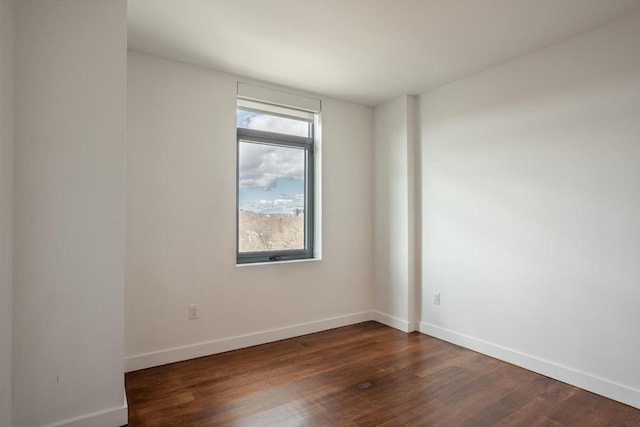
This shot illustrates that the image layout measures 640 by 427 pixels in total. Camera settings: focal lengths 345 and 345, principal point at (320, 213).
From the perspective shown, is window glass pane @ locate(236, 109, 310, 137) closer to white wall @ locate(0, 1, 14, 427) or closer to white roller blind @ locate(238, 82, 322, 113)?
white roller blind @ locate(238, 82, 322, 113)

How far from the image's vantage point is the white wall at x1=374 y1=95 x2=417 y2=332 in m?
3.74

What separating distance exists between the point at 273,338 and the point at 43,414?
1883 mm

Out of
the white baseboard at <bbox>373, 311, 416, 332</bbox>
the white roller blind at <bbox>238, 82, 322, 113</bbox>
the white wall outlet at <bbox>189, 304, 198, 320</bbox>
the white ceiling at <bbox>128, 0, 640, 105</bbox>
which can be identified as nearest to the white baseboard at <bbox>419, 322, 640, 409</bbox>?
Result: the white baseboard at <bbox>373, 311, 416, 332</bbox>

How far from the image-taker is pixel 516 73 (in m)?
2.88

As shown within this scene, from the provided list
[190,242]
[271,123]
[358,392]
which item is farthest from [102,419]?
[271,123]

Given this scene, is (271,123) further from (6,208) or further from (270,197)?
(6,208)

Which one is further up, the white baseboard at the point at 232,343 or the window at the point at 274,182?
the window at the point at 274,182

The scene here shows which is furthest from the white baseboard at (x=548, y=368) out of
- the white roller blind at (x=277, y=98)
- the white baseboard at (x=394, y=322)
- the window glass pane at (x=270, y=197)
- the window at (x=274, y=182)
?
the white roller blind at (x=277, y=98)

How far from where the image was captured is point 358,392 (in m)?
2.39

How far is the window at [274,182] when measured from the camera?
3.38 m

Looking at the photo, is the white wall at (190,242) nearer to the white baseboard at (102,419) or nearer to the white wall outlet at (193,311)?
the white wall outlet at (193,311)

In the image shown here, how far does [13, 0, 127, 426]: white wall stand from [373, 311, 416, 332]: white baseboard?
267 cm

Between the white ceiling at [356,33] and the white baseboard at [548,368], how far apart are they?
2.45 meters

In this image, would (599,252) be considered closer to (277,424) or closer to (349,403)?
(349,403)
